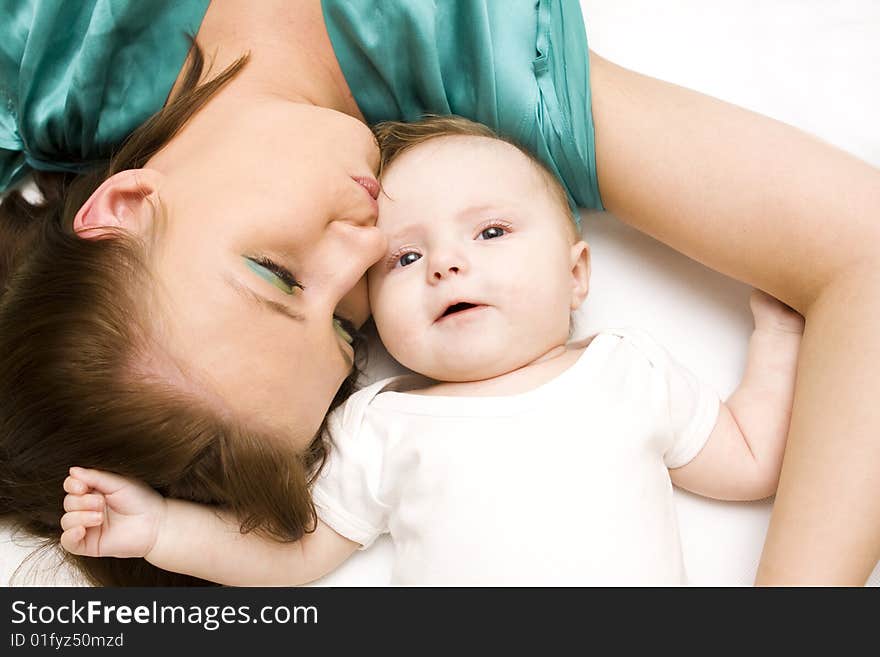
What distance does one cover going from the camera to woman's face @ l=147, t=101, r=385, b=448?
92 centimetres

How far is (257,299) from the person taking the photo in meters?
0.93

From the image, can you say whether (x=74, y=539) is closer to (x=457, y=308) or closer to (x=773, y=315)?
(x=457, y=308)

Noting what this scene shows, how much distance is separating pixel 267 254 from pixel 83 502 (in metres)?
0.31

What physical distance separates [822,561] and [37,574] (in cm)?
86

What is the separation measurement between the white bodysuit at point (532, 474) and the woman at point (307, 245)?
0.08 metres

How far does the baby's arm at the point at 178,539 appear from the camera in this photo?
94 centimetres

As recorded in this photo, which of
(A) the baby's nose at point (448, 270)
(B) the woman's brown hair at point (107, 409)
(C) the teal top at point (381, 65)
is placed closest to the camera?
(B) the woman's brown hair at point (107, 409)

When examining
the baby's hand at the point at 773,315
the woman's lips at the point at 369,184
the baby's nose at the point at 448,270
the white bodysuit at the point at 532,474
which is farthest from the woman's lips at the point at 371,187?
the baby's hand at the point at 773,315

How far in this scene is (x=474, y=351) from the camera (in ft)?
3.42

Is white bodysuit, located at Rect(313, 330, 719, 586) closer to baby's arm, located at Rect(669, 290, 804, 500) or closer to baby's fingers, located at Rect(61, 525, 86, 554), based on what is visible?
baby's arm, located at Rect(669, 290, 804, 500)

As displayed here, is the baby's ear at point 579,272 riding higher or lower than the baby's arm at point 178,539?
higher

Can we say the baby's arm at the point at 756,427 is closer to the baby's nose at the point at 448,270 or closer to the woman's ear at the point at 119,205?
the baby's nose at the point at 448,270

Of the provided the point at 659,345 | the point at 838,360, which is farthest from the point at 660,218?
the point at 838,360
